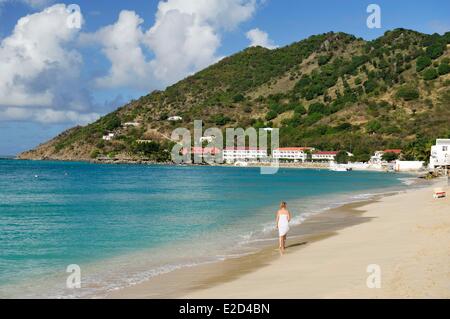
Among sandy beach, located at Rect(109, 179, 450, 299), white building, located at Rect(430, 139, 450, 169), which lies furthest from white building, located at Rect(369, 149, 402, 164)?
sandy beach, located at Rect(109, 179, 450, 299)

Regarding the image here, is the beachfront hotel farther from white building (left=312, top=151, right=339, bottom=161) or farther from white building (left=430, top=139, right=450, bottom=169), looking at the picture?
white building (left=430, top=139, right=450, bottom=169)

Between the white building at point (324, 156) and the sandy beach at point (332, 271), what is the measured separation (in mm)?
164055

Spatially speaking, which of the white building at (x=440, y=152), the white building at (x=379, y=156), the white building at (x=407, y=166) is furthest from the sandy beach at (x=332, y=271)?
the white building at (x=379, y=156)

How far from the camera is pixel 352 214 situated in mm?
32688

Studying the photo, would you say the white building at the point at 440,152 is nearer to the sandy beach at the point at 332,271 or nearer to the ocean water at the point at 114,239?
the ocean water at the point at 114,239

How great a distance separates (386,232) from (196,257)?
8331 mm

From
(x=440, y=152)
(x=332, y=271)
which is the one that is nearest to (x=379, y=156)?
(x=440, y=152)

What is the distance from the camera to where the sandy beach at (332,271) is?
11887 mm

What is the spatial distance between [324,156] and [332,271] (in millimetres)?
179251

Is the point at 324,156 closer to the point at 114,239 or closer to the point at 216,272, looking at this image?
the point at 114,239
